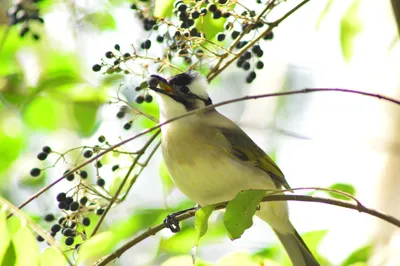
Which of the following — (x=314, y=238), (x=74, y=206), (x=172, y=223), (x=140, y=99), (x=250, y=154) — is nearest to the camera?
(x=74, y=206)

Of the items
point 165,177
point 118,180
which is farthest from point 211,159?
point 118,180

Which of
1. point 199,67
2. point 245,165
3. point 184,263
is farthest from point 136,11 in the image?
point 184,263

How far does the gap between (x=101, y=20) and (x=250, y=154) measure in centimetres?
130

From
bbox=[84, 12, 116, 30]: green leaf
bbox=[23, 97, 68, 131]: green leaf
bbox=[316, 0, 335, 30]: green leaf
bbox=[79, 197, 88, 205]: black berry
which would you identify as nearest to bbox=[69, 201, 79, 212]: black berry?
bbox=[79, 197, 88, 205]: black berry

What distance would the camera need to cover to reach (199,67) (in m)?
2.92

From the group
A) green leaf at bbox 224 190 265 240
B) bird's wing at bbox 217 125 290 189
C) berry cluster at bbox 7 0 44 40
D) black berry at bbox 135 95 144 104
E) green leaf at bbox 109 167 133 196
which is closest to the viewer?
green leaf at bbox 224 190 265 240

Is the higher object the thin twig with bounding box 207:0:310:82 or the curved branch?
the thin twig with bounding box 207:0:310:82

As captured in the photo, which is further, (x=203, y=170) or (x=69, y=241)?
(x=203, y=170)

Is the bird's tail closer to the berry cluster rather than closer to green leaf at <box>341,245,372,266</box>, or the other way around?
green leaf at <box>341,245,372,266</box>

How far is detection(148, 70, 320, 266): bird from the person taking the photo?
329cm

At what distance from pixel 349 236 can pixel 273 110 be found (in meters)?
1.68

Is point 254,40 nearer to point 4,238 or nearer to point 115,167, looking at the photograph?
point 115,167

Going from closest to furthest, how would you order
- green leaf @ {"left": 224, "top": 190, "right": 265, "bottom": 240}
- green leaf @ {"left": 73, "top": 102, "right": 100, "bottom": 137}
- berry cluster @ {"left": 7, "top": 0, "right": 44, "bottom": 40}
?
1. green leaf @ {"left": 224, "top": 190, "right": 265, "bottom": 240}
2. berry cluster @ {"left": 7, "top": 0, "right": 44, "bottom": 40}
3. green leaf @ {"left": 73, "top": 102, "right": 100, "bottom": 137}

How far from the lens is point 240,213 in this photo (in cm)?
212
